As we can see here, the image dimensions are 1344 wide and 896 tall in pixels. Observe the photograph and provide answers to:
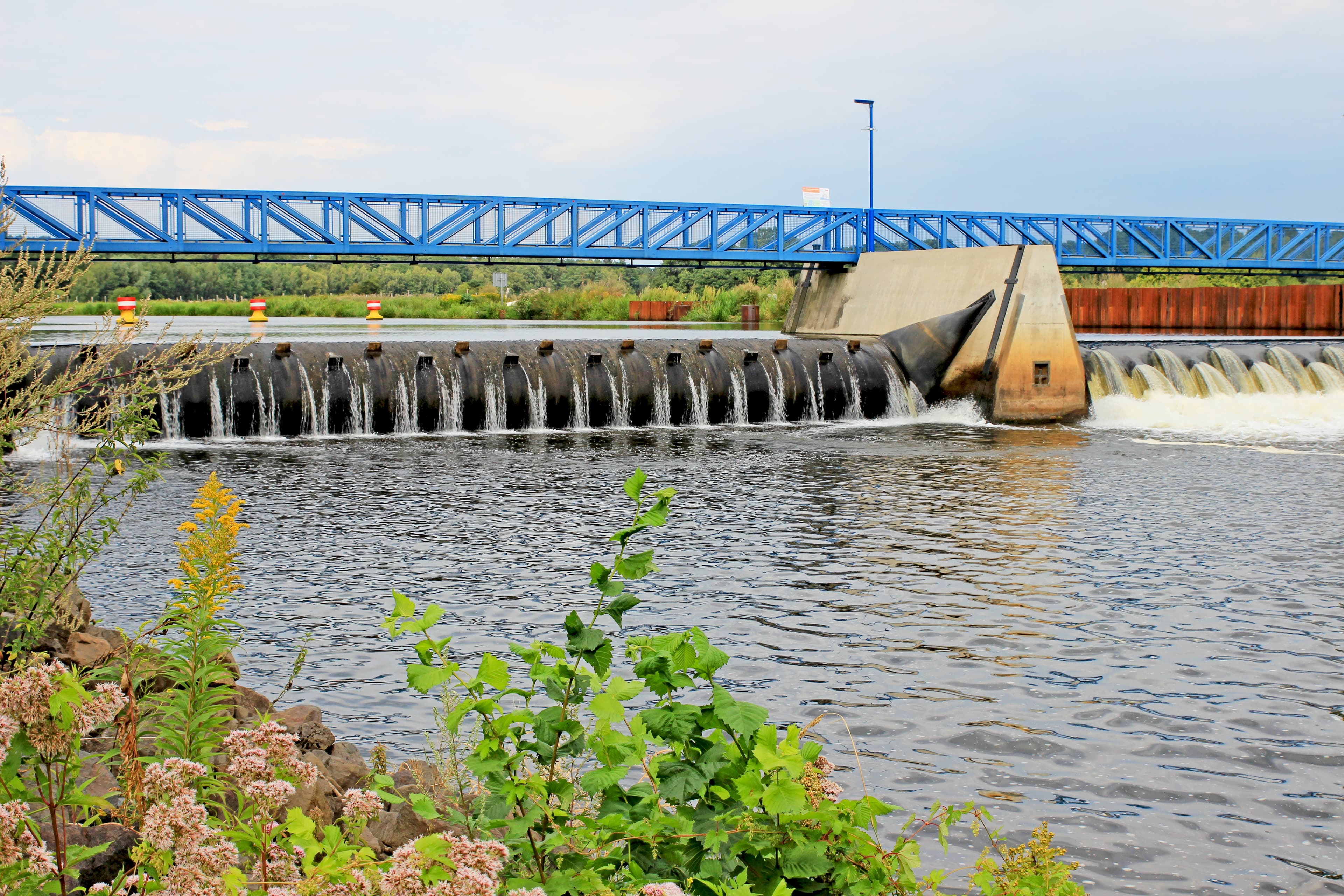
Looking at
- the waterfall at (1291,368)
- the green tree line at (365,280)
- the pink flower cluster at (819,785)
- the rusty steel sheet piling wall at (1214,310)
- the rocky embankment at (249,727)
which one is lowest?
the rocky embankment at (249,727)

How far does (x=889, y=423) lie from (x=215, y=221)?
954 inches

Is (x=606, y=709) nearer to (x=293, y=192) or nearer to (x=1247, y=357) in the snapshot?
(x=1247, y=357)

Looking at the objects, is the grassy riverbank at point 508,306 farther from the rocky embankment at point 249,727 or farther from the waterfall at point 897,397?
the rocky embankment at point 249,727

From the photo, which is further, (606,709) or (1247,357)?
(1247,357)

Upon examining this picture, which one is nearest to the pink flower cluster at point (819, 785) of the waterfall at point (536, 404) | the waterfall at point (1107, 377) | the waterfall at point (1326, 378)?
the waterfall at point (536, 404)

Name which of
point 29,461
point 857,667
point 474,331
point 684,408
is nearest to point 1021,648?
point 857,667

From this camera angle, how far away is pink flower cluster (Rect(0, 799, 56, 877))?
2656 millimetres

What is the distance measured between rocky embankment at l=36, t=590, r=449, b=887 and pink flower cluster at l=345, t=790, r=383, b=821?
231 mm

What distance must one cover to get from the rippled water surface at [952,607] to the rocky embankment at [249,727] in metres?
1.02

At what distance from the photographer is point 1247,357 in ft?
103

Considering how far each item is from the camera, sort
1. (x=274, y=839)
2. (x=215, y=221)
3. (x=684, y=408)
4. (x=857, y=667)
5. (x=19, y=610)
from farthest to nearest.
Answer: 1. (x=215, y=221)
2. (x=684, y=408)
3. (x=857, y=667)
4. (x=19, y=610)
5. (x=274, y=839)

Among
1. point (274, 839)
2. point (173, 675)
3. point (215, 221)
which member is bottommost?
point (274, 839)

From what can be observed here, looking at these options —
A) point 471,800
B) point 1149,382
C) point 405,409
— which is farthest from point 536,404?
point 471,800

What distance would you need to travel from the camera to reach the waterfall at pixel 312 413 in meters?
24.2
